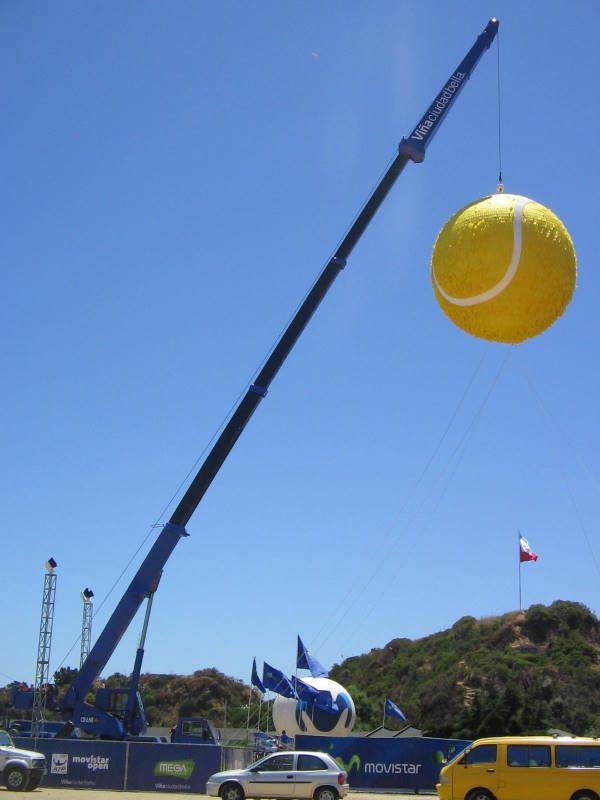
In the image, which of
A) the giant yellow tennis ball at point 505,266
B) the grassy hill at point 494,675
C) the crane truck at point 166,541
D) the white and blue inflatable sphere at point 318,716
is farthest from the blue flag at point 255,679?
the giant yellow tennis ball at point 505,266

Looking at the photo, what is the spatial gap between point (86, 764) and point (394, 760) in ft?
25.9

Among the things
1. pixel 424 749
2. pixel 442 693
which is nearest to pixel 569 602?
pixel 442 693

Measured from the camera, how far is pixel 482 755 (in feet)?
60.3

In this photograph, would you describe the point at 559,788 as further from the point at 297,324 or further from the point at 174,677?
the point at 174,677

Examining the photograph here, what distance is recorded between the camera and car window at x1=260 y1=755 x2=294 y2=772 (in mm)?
20781

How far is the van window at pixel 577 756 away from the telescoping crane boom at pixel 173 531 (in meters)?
13.0

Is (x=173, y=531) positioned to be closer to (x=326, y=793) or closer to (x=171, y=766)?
(x=171, y=766)

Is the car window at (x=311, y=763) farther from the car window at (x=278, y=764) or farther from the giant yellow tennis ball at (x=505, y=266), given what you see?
the giant yellow tennis ball at (x=505, y=266)

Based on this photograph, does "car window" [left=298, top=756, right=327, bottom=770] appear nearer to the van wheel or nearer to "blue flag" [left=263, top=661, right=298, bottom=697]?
the van wheel

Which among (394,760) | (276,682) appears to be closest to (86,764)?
(394,760)

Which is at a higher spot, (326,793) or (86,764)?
(86,764)

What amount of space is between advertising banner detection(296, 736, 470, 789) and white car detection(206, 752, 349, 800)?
392 cm

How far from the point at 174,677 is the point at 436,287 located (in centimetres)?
8128

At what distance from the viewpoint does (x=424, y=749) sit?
79.3ft
